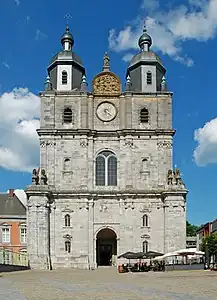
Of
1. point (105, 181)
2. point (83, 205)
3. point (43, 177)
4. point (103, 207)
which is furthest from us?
point (105, 181)

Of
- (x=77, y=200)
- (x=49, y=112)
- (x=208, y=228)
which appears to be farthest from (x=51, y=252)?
(x=208, y=228)

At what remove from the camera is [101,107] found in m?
63.4

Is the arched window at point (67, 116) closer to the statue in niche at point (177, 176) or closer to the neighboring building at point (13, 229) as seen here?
the statue in niche at point (177, 176)

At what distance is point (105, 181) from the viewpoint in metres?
61.8

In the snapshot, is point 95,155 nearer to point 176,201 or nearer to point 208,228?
point 176,201

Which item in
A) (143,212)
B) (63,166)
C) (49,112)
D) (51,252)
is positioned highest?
(49,112)

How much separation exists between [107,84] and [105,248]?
1821cm

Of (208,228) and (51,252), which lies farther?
(208,228)

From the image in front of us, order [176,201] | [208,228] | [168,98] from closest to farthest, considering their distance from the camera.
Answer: [176,201], [168,98], [208,228]

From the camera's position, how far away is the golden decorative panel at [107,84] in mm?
63750

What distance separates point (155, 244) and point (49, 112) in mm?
18195

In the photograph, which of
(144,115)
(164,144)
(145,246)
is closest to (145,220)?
(145,246)

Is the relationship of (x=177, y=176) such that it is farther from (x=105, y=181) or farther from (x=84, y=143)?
(x=84, y=143)

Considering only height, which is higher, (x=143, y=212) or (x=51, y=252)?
(x=143, y=212)
